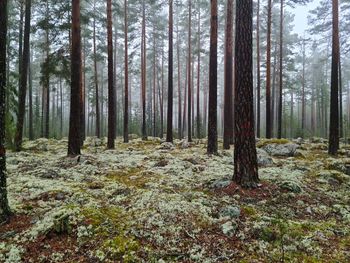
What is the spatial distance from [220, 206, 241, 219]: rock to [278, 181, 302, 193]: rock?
176cm

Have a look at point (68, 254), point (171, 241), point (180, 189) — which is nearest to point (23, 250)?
point (68, 254)

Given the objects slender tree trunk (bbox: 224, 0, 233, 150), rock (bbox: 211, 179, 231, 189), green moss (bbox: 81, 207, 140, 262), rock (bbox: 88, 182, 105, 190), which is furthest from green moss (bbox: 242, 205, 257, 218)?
slender tree trunk (bbox: 224, 0, 233, 150)

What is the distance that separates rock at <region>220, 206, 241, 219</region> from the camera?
512 centimetres

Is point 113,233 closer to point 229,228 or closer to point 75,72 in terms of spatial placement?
point 229,228

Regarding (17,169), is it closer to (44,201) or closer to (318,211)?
(44,201)

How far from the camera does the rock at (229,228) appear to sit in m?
4.58

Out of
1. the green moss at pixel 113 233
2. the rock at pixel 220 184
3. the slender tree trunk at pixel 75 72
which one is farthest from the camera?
the slender tree trunk at pixel 75 72

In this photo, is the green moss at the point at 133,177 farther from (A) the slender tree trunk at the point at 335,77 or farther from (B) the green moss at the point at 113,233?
(A) the slender tree trunk at the point at 335,77

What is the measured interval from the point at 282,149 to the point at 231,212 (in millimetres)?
8449

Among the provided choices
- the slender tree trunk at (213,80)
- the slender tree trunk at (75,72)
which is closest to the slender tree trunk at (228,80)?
the slender tree trunk at (213,80)

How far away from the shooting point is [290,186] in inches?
253

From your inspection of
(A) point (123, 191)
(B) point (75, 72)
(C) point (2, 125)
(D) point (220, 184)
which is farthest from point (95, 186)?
(B) point (75, 72)

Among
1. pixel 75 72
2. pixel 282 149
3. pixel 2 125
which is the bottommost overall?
pixel 282 149

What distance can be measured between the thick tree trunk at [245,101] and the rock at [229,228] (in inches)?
67.9
